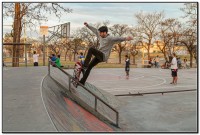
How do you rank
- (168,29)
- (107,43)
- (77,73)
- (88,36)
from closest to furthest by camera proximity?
(107,43) → (77,73) → (168,29) → (88,36)

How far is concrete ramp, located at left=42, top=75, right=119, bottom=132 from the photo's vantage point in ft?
19.4

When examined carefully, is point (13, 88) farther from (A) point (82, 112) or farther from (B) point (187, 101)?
(B) point (187, 101)

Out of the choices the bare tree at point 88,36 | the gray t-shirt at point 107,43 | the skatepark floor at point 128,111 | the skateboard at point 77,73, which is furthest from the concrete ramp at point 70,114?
the bare tree at point 88,36

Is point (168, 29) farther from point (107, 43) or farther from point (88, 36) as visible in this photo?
point (107, 43)

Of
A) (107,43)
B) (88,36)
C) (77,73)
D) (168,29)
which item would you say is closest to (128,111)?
(77,73)

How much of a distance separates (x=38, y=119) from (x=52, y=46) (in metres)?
54.7

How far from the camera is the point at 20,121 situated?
195 inches

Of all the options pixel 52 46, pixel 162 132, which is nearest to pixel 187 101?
pixel 162 132

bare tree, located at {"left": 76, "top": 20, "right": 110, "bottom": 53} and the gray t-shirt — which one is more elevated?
bare tree, located at {"left": 76, "top": 20, "right": 110, "bottom": 53}

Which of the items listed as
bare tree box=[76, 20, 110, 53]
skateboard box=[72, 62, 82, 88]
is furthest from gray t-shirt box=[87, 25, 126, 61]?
bare tree box=[76, 20, 110, 53]

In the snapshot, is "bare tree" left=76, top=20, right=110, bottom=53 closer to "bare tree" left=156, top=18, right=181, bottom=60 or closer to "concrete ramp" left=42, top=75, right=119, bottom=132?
"bare tree" left=156, top=18, right=181, bottom=60

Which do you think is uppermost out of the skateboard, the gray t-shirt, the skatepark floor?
the gray t-shirt

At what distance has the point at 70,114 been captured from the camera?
674 centimetres

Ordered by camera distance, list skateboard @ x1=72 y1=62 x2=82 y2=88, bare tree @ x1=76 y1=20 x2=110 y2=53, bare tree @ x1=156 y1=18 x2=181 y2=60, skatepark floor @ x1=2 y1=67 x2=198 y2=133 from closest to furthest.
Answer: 1. skatepark floor @ x1=2 y1=67 x2=198 y2=133
2. skateboard @ x1=72 y1=62 x2=82 y2=88
3. bare tree @ x1=156 y1=18 x2=181 y2=60
4. bare tree @ x1=76 y1=20 x2=110 y2=53
